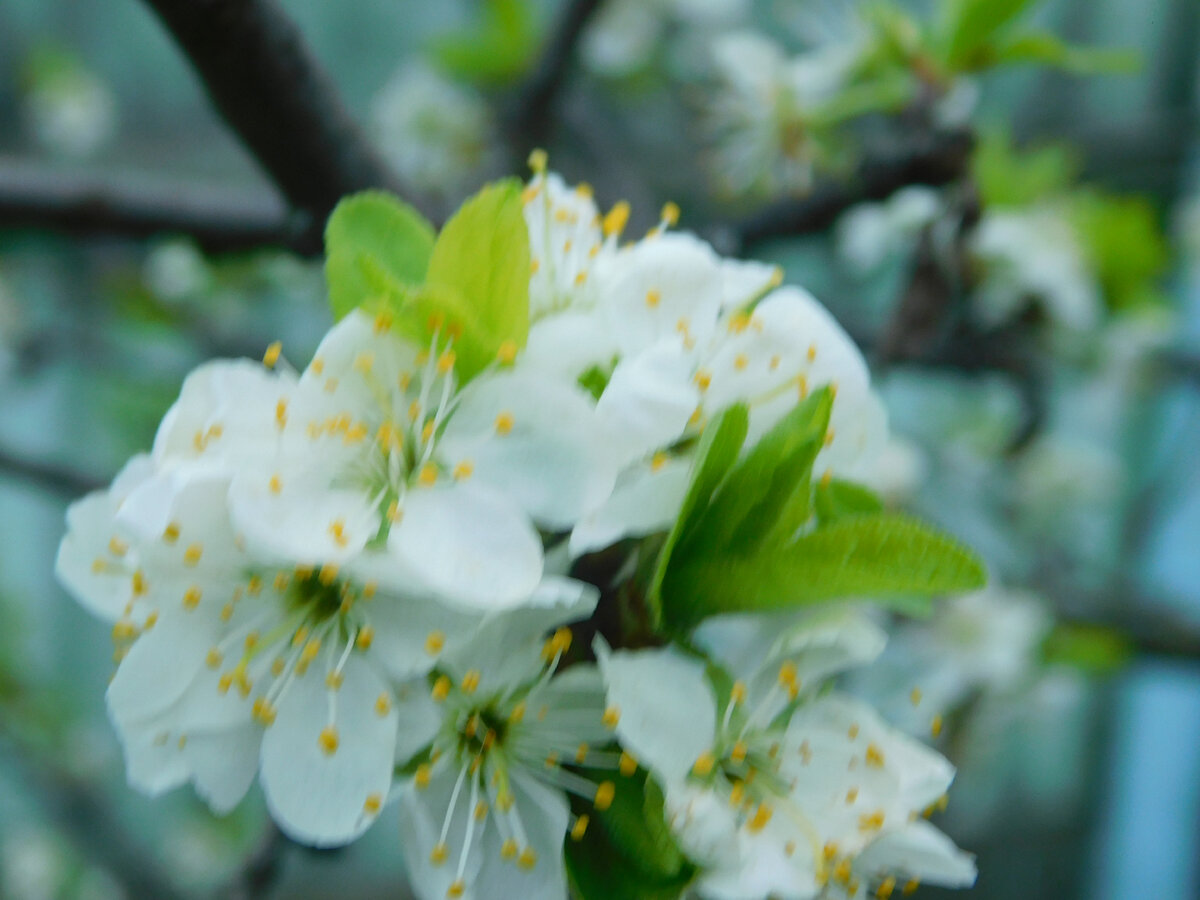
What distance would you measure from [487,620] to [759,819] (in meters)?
0.14

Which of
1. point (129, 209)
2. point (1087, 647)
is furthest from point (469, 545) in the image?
point (1087, 647)

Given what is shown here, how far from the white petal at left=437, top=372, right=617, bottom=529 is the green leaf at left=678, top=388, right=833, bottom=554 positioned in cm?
4

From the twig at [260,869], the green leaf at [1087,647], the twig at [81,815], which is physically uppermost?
the twig at [260,869]

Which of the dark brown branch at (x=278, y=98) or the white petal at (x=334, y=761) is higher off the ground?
the dark brown branch at (x=278, y=98)

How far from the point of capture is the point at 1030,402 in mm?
1245

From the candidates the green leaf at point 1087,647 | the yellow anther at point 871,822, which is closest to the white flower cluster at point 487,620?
the yellow anther at point 871,822

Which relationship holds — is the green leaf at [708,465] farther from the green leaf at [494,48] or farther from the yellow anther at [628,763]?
the green leaf at [494,48]

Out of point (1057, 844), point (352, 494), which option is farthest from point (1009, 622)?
point (1057, 844)

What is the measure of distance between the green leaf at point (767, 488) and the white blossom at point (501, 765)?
6 centimetres

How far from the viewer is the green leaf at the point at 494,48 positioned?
122 cm

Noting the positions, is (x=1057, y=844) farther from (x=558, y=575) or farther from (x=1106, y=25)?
(x=558, y=575)

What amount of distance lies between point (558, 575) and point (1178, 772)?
248 cm

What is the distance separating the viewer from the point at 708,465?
13.8 inches

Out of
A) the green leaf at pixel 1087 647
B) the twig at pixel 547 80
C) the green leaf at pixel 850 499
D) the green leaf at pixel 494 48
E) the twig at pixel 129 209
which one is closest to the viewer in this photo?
the green leaf at pixel 850 499
